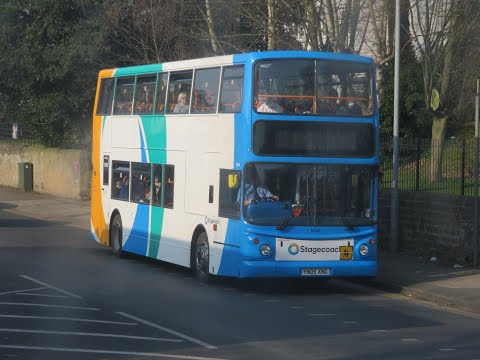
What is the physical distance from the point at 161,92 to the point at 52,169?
67.0 feet

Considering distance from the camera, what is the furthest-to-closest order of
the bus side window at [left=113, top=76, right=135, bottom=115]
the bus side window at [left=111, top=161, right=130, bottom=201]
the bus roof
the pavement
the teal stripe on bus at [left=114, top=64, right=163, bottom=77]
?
the bus side window at [left=111, top=161, right=130, bottom=201]
the bus side window at [left=113, top=76, right=135, bottom=115]
the teal stripe on bus at [left=114, top=64, right=163, bottom=77]
the bus roof
the pavement

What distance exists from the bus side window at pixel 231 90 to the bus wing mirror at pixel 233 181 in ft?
3.55

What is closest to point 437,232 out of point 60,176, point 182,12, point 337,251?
point 337,251

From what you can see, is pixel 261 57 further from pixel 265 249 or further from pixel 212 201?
pixel 265 249

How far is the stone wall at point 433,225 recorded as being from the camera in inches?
773

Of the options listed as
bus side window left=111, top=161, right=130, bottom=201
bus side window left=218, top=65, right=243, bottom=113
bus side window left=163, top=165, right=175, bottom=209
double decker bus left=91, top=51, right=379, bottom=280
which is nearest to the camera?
double decker bus left=91, top=51, right=379, bottom=280

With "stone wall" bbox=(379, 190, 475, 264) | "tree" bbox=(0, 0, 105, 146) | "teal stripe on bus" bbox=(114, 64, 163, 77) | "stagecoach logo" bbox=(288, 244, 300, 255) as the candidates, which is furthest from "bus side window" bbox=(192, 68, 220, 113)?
"tree" bbox=(0, 0, 105, 146)

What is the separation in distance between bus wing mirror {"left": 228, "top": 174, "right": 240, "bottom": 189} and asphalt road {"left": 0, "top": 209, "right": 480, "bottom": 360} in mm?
1739

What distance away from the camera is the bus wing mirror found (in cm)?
1620

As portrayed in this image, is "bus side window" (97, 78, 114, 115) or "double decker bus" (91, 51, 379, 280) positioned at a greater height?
"bus side window" (97, 78, 114, 115)

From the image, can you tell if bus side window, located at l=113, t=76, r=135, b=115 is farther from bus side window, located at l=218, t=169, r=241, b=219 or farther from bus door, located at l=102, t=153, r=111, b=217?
bus side window, located at l=218, t=169, r=241, b=219

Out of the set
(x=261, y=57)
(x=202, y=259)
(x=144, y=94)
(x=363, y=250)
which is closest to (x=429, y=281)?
(x=363, y=250)

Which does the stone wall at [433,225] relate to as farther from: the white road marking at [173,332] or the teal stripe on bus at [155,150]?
the white road marking at [173,332]

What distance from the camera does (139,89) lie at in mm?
20672
